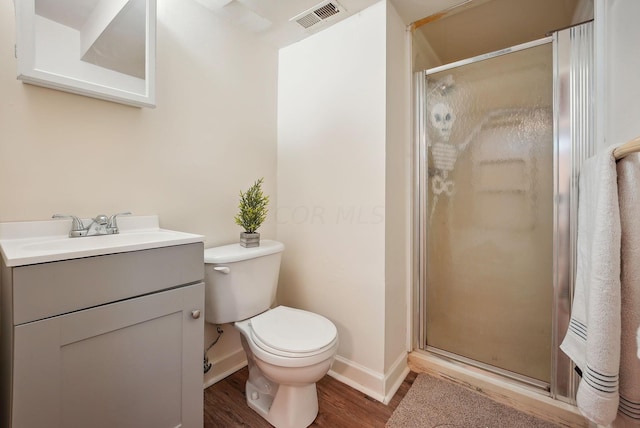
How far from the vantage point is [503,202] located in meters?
1.49

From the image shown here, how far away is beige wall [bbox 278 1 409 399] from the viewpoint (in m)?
1.45

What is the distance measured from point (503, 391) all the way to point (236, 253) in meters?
1.54

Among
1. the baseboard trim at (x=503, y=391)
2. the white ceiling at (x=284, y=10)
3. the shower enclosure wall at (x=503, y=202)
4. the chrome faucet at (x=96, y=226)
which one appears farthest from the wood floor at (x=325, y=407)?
the white ceiling at (x=284, y=10)

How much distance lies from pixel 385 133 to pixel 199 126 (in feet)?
3.27

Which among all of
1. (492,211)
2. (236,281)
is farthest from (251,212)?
(492,211)

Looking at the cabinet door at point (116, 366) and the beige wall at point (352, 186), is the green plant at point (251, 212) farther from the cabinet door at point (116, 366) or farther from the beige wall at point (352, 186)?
the cabinet door at point (116, 366)

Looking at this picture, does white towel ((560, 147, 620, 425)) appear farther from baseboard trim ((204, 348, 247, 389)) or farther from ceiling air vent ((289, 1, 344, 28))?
baseboard trim ((204, 348, 247, 389))

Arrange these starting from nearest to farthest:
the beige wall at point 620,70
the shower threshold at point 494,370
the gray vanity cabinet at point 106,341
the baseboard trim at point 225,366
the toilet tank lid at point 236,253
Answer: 1. the gray vanity cabinet at point 106,341
2. the beige wall at point 620,70
3. the toilet tank lid at point 236,253
4. the shower threshold at point 494,370
5. the baseboard trim at point 225,366

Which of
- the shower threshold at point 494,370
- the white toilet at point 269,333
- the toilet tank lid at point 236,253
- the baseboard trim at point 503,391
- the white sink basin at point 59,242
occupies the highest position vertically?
the white sink basin at point 59,242

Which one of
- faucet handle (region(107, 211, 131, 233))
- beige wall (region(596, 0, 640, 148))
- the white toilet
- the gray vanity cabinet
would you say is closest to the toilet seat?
the white toilet

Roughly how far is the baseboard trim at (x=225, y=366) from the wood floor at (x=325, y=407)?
0.03 m

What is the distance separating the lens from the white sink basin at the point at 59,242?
0.74 meters

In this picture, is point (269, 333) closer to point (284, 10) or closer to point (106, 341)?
point (106, 341)

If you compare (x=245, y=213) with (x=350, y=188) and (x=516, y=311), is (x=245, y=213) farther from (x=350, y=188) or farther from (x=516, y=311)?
(x=516, y=311)
